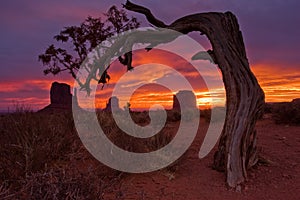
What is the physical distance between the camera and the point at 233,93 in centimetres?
622

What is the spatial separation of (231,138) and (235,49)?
68.6 inches

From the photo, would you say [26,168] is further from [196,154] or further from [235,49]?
[235,49]

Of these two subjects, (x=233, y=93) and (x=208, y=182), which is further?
(x=233, y=93)


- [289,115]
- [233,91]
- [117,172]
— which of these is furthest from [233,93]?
[289,115]

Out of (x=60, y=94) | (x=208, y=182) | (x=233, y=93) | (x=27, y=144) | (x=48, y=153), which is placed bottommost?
(x=208, y=182)

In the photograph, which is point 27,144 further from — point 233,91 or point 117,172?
point 233,91

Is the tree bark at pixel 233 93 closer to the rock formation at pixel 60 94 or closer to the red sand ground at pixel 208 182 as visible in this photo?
the red sand ground at pixel 208 182

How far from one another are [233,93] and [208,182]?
1.71 meters

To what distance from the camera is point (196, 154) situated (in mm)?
7508

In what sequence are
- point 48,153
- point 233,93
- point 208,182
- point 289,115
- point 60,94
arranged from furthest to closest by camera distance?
point 60,94 → point 289,115 → point 48,153 → point 233,93 → point 208,182

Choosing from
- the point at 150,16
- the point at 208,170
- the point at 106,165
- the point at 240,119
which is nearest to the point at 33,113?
the point at 106,165

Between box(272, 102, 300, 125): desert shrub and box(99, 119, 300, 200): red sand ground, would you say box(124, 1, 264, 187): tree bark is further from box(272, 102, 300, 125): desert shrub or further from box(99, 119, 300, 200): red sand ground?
box(272, 102, 300, 125): desert shrub

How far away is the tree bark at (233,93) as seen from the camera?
19.6 feet

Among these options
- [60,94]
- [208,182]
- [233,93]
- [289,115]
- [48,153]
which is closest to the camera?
[208,182]
